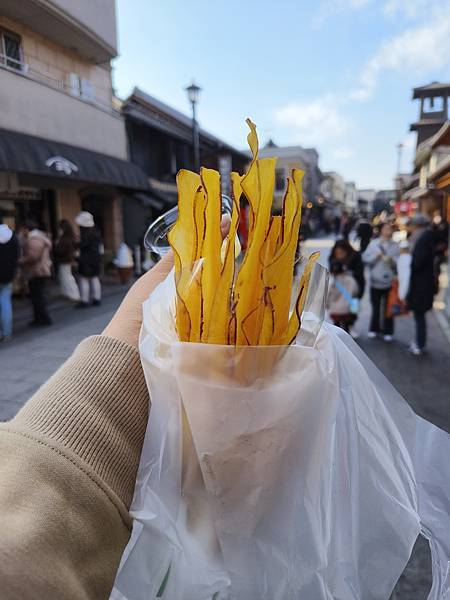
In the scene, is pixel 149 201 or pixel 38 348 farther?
pixel 149 201

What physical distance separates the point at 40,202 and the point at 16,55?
315 cm

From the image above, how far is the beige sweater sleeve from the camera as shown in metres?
0.53

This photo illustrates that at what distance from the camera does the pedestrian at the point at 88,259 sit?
791cm

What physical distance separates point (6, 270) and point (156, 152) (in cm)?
1026

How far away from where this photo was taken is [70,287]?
816 cm

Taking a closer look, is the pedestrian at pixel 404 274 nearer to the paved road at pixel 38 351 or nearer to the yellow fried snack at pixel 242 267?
the paved road at pixel 38 351

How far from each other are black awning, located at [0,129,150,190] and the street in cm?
276

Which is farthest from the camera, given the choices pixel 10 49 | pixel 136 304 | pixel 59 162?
pixel 10 49

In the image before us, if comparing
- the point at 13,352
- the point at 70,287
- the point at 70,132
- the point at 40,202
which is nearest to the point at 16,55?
the point at 70,132

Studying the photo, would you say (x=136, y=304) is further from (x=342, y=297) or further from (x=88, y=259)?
(x=88, y=259)

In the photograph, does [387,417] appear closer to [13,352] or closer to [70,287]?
[13,352]

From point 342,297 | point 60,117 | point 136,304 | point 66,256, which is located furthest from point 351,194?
point 136,304

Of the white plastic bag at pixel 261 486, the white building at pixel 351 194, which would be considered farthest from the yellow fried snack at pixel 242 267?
the white building at pixel 351 194

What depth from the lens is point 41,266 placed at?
21.4 ft
